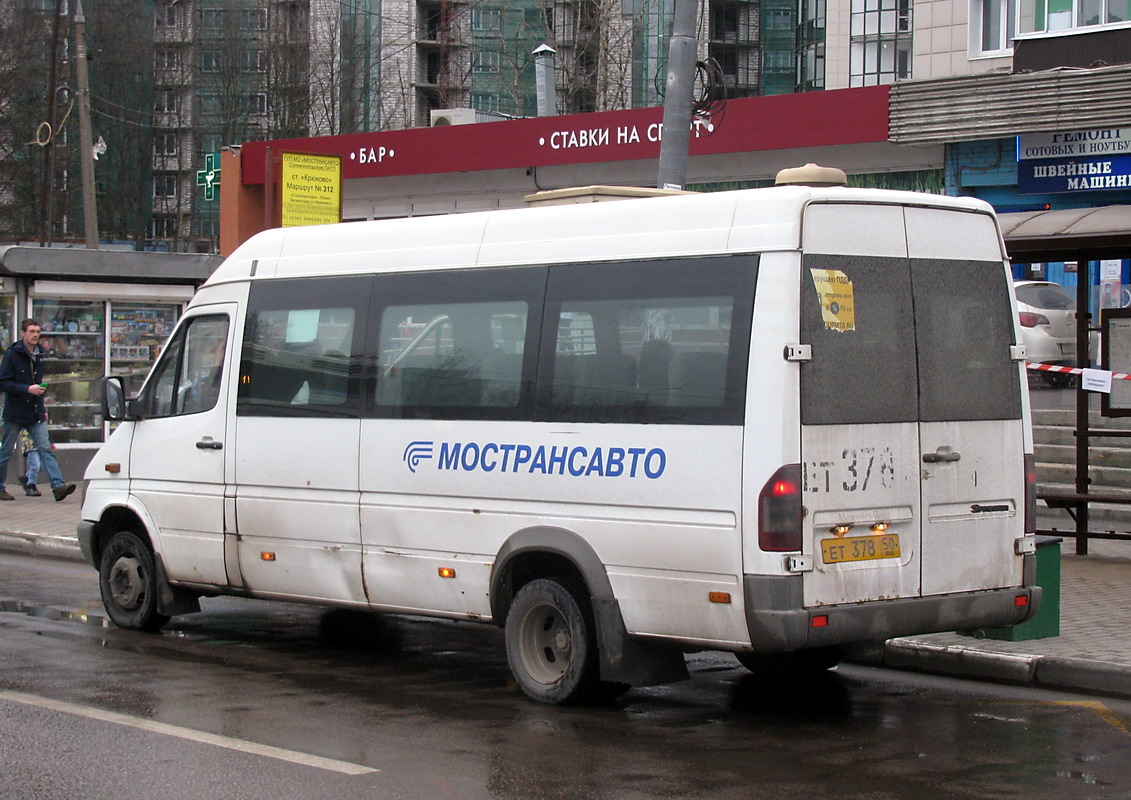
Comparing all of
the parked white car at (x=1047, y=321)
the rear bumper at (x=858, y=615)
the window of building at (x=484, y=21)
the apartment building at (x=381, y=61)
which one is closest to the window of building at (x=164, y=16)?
the apartment building at (x=381, y=61)

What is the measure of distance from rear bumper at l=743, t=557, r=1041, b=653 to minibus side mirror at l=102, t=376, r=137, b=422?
16.2 feet

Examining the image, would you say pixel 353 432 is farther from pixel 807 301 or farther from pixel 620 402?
pixel 807 301

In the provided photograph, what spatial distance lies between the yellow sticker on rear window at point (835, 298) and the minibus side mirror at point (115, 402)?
504 cm

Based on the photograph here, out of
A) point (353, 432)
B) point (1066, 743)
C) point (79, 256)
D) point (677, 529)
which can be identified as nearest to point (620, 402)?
point (677, 529)

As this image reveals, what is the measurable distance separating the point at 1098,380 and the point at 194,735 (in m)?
8.50

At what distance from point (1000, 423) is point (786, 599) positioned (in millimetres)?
1689

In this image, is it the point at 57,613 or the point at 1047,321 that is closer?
the point at 57,613

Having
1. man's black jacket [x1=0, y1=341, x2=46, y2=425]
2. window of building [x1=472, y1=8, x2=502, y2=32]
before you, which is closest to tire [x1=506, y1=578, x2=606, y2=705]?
man's black jacket [x1=0, y1=341, x2=46, y2=425]

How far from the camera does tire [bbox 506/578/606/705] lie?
764 cm

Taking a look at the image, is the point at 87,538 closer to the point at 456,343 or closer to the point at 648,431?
the point at 456,343

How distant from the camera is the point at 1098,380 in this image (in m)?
12.7

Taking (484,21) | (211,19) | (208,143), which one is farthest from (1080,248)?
(208,143)

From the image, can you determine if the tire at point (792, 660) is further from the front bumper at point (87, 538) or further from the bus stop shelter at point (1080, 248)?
the front bumper at point (87, 538)

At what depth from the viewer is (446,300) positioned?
845 centimetres
